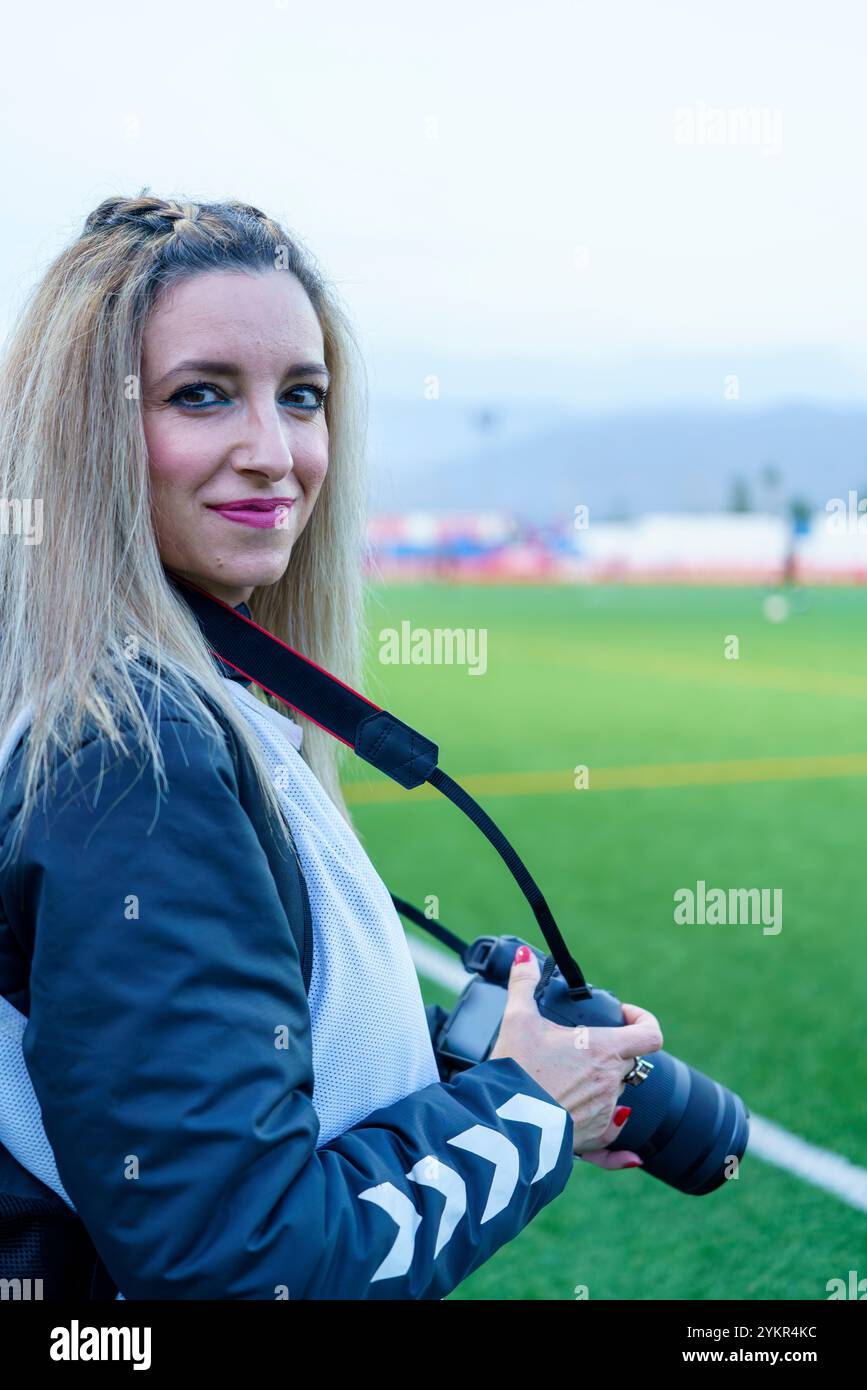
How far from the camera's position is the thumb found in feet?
5.37

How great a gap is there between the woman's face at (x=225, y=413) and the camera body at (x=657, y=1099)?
0.67 metres

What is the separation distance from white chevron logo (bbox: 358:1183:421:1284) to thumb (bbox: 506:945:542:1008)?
1.16 feet

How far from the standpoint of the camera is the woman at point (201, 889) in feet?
3.92

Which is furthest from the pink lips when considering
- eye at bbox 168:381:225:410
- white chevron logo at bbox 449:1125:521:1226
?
white chevron logo at bbox 449:1125:521:1226

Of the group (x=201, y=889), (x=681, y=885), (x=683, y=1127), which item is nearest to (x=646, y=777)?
(x=681, y=885)

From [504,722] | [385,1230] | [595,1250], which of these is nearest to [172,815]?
[385,1230]

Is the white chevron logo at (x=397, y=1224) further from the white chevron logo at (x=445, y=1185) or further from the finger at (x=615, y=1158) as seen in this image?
the finger at (x=615, y=1158)

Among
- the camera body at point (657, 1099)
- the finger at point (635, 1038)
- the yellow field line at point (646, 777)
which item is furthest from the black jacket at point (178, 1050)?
the yellow field line at point (646, 777)

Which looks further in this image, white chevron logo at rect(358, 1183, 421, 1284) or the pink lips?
the pink lips

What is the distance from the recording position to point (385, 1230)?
1297 millimetres

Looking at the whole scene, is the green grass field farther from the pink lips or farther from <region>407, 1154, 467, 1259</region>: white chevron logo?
<region>407, 1154, 467, 1259</region>: white chevron logo

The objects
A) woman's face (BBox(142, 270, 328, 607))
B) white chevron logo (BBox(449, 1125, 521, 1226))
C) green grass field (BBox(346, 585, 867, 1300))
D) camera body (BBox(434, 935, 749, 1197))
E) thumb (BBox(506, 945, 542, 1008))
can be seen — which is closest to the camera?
white chevron logo (BBox(449, 1125, 521, 1226))

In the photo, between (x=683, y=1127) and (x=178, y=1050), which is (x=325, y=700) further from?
(x=683, y=1127)

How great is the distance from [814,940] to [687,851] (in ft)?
5.89
